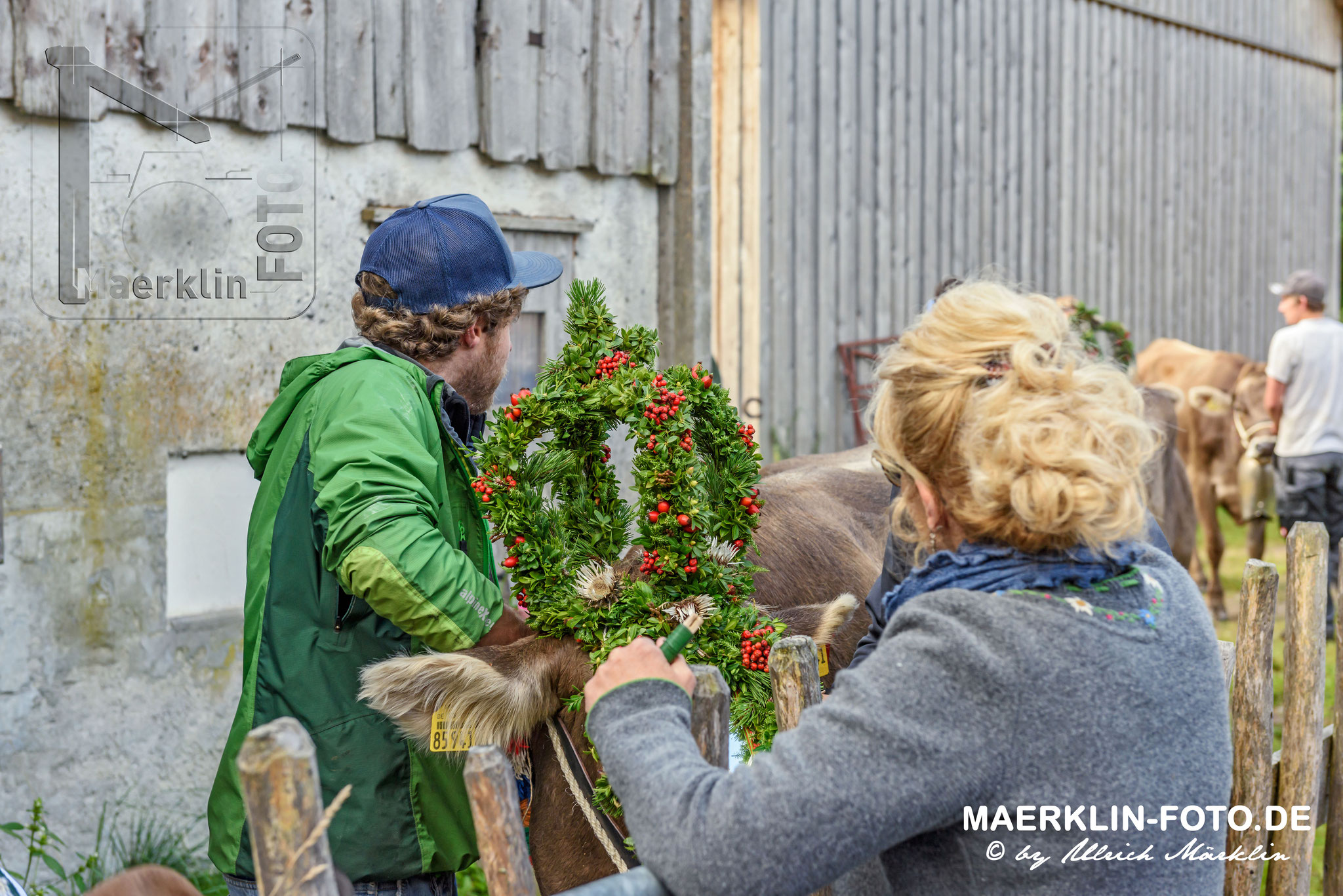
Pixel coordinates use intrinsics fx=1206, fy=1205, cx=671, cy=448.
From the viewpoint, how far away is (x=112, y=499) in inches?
153

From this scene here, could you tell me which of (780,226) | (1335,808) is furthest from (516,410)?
(780,226)

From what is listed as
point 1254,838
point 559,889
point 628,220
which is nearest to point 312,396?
point 559,889

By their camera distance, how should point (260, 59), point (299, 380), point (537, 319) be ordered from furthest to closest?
1. point (537, 319)
2. point (260, 59)
3. point (299, 380)

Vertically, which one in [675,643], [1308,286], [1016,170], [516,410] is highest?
[1016,170]

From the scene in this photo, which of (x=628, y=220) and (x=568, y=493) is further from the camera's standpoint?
(x=628, y=220)

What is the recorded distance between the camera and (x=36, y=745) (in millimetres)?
3744

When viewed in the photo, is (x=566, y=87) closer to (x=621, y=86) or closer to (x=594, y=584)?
(x=621, y=86)

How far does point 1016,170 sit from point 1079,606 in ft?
24.3

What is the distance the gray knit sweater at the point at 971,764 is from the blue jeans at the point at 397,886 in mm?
996

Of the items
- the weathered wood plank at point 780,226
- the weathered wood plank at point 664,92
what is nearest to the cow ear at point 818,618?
the weathered wood plank at point 664,92

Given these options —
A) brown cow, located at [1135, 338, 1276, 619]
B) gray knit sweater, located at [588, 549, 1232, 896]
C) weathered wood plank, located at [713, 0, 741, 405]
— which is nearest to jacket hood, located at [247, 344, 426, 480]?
gray knit sweater, located at [588, 549, 1232, 896]

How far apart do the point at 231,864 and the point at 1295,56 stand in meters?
11.6

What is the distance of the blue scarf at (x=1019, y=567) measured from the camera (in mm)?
1399

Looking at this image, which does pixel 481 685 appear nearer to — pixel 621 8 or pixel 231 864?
pixel 231 864
